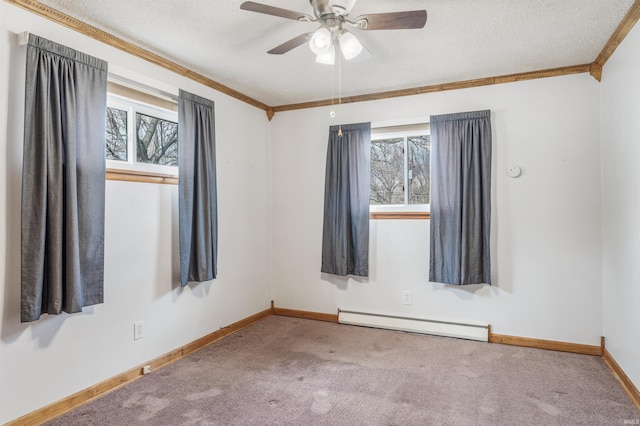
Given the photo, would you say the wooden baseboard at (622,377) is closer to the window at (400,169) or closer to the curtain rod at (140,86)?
the window at (400,169)

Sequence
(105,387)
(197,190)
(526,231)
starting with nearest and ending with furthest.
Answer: (105,387)
(197,190)
(526,231)

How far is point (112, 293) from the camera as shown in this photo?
250 cm

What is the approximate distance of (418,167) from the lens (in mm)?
3662

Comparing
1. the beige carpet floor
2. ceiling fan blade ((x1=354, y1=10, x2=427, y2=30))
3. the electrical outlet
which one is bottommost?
the beige carpet floor

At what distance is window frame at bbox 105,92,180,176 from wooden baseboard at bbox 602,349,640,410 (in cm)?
359

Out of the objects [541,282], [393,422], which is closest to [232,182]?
[393,422]

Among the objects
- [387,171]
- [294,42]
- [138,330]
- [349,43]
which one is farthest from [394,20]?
[138,330]

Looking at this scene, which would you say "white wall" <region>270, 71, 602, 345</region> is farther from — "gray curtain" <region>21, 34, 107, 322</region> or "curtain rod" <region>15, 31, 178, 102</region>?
"gray curtain" <region>21, 34, 107, 322</region>

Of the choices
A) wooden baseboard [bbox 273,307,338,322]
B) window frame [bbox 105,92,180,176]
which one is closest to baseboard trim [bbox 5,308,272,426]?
wooden baseboard [bbox 273,307,338,322]

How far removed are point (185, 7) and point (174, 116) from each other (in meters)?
1.09

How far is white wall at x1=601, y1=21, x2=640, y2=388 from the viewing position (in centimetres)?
226

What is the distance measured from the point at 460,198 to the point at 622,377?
5.67ft

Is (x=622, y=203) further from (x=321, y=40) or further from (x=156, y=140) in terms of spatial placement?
(x=156, y=140)

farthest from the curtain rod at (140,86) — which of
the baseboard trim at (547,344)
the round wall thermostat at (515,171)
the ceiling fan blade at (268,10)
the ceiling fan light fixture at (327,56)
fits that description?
the baseboard trim at (547,344)
